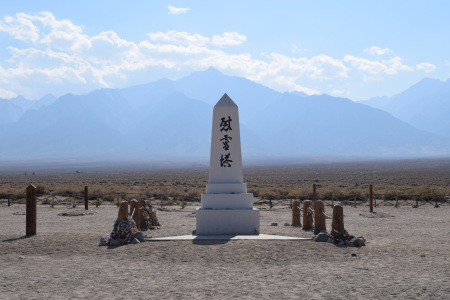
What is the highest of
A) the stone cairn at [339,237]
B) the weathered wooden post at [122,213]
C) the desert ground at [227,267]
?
the weathered wooden post at [122,213]

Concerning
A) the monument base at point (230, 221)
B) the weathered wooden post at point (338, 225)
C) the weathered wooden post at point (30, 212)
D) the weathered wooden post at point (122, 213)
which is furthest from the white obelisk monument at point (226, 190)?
the weathered wooden post at point (30, 212)

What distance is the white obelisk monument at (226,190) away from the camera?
13.5 metres

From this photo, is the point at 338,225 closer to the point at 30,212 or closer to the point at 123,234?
the point at 123,234

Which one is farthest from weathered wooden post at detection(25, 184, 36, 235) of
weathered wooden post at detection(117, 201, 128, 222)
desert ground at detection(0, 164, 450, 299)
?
weathered wooden post at detection(117, 201, 128, 222)

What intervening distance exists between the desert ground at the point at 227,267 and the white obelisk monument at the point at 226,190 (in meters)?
0.94

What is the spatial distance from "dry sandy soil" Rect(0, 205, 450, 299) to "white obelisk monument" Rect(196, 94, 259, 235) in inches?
40.1

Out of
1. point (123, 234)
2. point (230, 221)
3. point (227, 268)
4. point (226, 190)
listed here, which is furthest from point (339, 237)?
point (123, 234)

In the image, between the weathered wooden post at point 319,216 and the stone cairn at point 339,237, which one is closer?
the stone cairn at point 339,237

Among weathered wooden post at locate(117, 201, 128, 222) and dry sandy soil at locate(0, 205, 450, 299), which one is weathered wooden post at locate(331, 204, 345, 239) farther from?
weathered wooden post at locate(117, 201, 128, 222)

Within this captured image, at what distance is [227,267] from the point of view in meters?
9.39

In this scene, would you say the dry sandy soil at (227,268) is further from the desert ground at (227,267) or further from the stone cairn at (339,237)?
the stone cairn at (339,237)

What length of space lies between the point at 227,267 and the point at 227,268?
9 cm

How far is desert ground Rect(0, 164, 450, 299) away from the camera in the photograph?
25.1 feet

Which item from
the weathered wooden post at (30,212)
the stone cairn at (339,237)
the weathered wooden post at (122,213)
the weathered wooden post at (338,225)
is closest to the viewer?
→ the stone cairn at (339,237)
